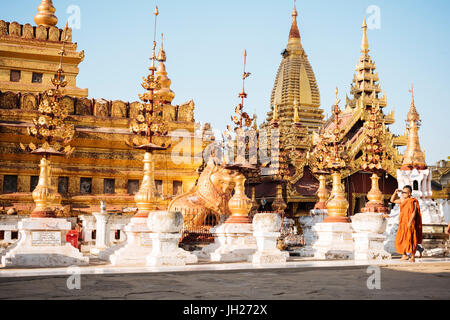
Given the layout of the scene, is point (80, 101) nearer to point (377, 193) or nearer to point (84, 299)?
point (377, 193)

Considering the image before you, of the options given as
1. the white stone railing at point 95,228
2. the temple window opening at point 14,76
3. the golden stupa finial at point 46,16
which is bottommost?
the white stone railing at point 95,228

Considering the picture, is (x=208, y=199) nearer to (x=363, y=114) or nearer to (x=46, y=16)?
(x=46, y=16)

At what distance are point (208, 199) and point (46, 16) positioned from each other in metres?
16.2

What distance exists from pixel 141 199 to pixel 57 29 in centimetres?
1659

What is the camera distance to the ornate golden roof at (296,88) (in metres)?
42.2

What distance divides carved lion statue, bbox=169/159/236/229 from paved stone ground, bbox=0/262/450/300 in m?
5.83

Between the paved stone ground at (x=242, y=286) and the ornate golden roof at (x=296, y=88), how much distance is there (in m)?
31.5

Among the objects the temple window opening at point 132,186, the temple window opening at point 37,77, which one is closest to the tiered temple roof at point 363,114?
the temple window opening at point 132,186

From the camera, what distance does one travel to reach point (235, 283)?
796 centimetres

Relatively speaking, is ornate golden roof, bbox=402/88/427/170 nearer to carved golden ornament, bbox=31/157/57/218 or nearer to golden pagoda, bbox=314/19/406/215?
golden pagoda, bbox=314/19/406/215

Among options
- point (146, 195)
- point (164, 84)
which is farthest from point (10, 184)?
point (164, 84)

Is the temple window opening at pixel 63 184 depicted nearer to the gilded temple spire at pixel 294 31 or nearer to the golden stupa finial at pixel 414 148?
the golden stupa finial at pixel 414 148
